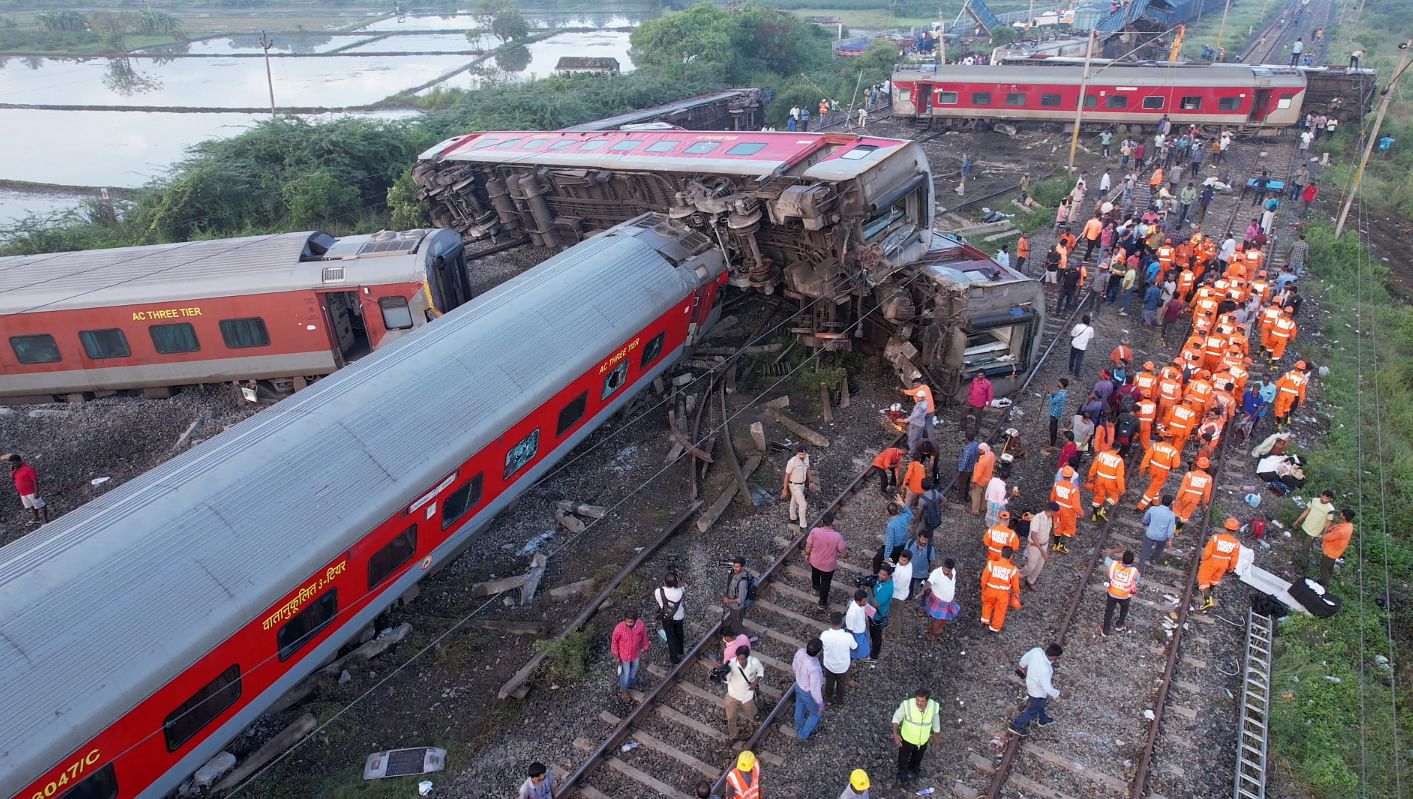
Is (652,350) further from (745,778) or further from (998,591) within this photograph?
(745,778)

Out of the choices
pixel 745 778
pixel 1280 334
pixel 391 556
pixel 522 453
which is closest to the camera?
pixel 745 778

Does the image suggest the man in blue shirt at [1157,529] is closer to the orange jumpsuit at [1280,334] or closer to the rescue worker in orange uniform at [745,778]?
the rescue worker in orange uniform at [745,778]

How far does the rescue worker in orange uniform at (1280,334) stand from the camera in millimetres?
15664

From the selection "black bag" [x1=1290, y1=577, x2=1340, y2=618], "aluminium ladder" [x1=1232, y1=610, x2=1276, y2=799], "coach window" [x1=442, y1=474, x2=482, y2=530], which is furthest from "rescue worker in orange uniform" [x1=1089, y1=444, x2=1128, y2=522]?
"coach window" [x1=442, y1=474, x2=482, y2=530]

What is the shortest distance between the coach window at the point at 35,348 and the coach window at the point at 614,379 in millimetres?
11447

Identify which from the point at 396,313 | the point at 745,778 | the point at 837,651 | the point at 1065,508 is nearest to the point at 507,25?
the point at 396,313

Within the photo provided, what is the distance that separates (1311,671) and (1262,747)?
5.65ft

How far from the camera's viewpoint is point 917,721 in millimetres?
7590

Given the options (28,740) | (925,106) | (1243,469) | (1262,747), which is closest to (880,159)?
(1243,469)

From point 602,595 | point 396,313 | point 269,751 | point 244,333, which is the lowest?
point 269,751

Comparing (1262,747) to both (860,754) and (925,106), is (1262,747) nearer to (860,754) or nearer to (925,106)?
(860,754)

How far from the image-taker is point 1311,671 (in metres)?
9.41

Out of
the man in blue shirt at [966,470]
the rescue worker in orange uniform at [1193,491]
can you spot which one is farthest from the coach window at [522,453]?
the rescue worker in orange uniform at [1193,491]

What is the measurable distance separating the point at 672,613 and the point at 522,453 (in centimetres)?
351
